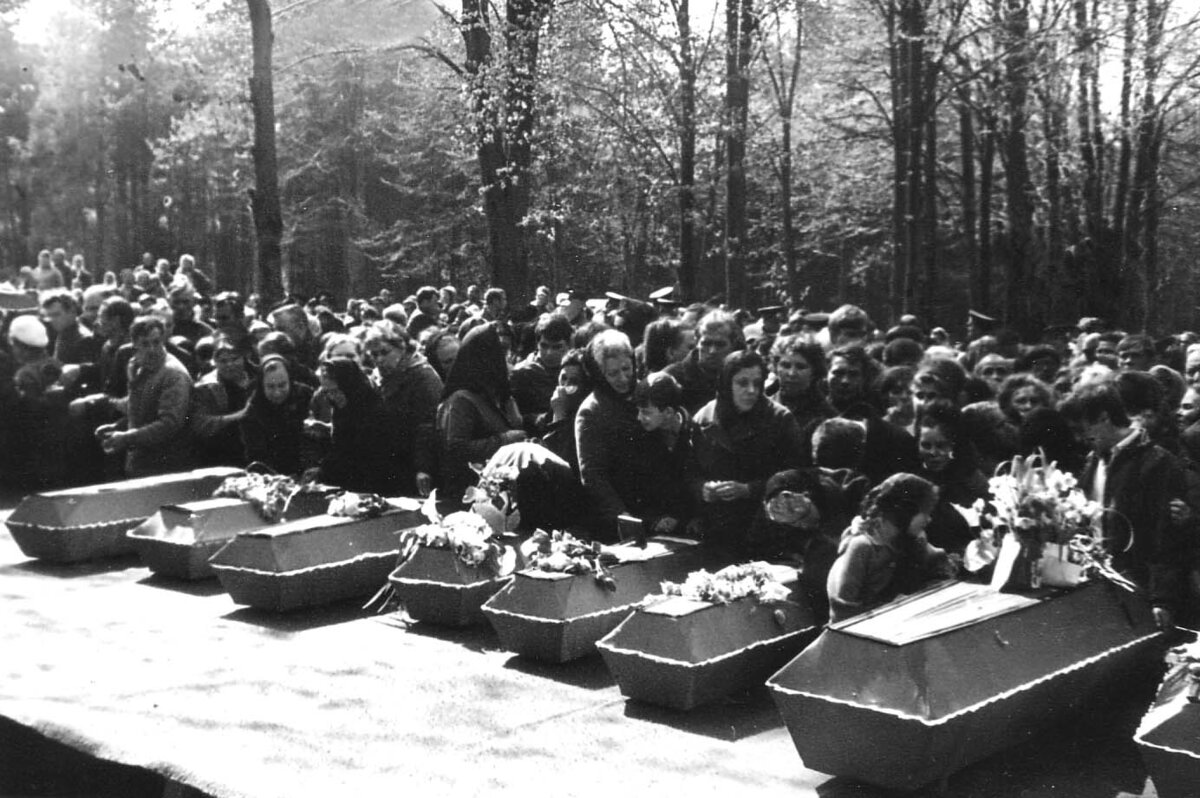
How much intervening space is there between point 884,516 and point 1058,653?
921 millimetres

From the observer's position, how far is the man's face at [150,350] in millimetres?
9961

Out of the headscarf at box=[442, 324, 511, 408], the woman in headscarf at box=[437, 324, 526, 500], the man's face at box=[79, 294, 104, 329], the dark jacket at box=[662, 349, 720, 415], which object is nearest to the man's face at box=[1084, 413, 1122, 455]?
the dark jacket at box=[662, 349, 720, 415]

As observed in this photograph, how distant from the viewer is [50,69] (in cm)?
5044

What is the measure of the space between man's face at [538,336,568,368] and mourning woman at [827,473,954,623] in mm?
4146

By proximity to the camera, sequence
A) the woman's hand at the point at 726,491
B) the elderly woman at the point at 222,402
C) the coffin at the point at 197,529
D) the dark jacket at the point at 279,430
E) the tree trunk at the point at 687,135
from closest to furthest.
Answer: the woman's hand at the point at 726,491
the coffin at the point at 197,529
the dark jacket at the point at 279,430
the elderly woman at the point at 222,402
the tree trunk at the point at 687,135

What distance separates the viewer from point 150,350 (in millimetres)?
10008

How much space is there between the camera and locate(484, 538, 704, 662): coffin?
21.9 ft

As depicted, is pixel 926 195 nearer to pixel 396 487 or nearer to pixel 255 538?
pixel 396 487

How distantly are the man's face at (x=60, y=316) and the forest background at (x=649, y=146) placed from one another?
4144 mm

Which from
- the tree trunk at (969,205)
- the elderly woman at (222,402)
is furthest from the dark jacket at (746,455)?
the tree trunk at (969,205)

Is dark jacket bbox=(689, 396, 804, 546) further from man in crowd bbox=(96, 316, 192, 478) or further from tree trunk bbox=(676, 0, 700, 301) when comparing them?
tree trunk bbox=(676, 0, 700, 301)

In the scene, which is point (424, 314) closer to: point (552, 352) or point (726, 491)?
point (552, 352)

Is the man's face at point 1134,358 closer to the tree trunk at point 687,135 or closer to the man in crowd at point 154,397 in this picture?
the man in crowd at point 154,397

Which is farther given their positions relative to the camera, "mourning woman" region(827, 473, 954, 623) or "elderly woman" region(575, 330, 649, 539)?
"elderly woman" region(575, 330, 649, 539)
